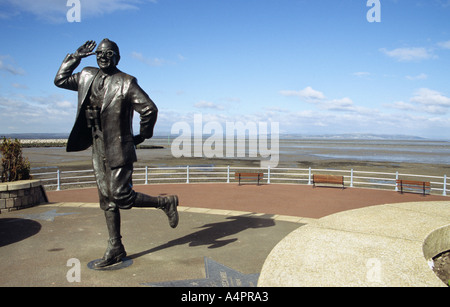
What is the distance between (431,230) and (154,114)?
4.53 m

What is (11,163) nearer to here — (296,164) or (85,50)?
(85,50)

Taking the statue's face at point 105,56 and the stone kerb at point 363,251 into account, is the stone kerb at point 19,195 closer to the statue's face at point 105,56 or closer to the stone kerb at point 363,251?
the statue's face at point 105,56

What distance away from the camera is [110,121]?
455 cm

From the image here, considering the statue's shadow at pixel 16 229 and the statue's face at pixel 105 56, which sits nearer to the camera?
the statue's face at pixel 105 56

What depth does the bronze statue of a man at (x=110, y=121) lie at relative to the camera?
4.54m

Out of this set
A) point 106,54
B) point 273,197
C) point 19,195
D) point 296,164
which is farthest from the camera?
point 296,164

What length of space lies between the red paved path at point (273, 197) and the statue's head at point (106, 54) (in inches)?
231

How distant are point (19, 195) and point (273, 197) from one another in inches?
294

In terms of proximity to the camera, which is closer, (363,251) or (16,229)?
(363,251)

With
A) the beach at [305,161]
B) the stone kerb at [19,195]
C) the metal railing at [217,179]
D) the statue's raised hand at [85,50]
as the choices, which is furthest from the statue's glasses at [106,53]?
the beach at [305,161]

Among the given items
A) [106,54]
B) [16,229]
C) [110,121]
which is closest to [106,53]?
[106,54]

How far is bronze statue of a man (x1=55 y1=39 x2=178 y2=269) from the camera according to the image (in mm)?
4543
